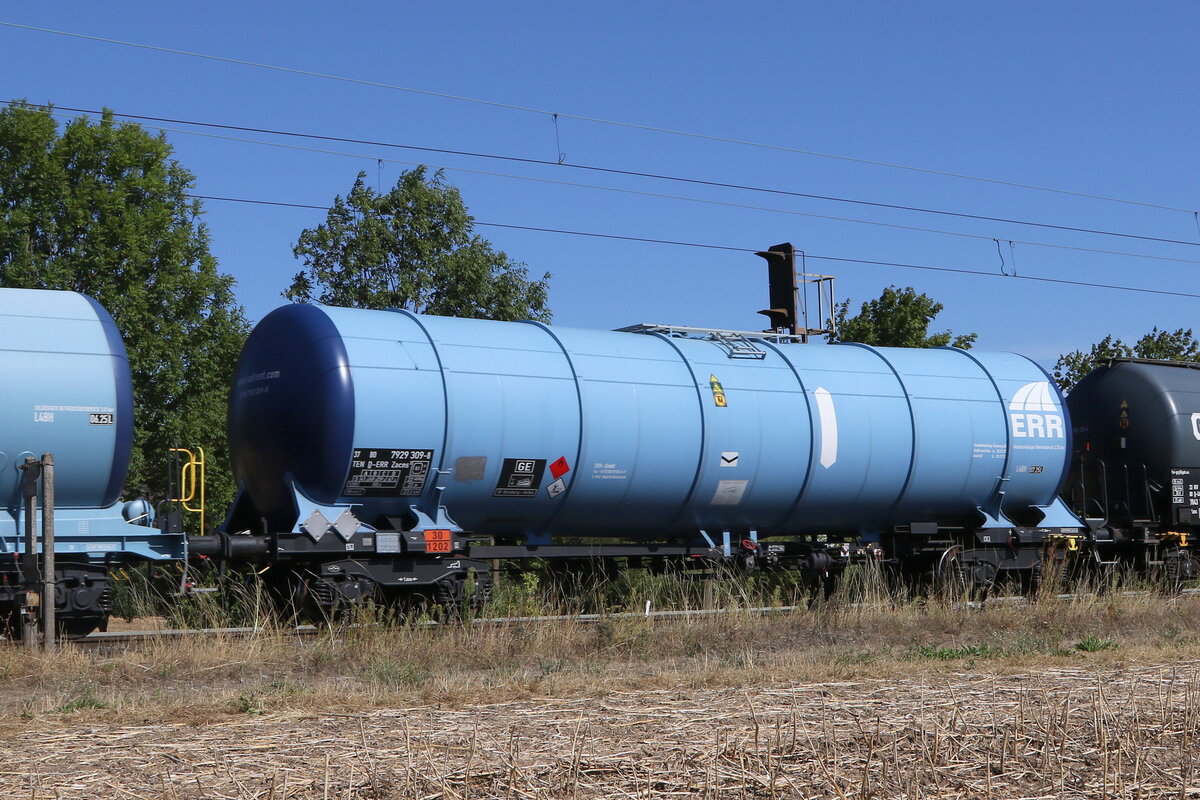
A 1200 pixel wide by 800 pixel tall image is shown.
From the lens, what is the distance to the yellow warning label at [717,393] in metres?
15.5

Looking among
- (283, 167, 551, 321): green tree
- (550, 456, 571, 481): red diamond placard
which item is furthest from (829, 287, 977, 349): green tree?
(550, 456, 571, 481): red diamond placard

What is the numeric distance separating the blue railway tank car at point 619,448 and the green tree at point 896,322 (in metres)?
15.8

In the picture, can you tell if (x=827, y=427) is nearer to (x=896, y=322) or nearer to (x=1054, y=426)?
(x=1054, y=426)

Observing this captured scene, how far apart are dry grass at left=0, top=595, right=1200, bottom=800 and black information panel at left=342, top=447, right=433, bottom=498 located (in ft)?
6.07

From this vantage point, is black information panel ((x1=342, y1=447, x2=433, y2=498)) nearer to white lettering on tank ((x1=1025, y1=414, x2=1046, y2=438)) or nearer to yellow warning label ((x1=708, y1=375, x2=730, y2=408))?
yellow warning label ((x1=708, y1=375, x2=730, y2=408))

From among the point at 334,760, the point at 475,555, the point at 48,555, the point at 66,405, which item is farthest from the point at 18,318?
the point at 334,760

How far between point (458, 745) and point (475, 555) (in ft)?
27.3

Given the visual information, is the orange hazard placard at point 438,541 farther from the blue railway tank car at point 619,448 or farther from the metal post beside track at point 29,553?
the metal post beside track at point 29,553

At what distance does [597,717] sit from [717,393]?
348 inches

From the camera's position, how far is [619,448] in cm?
1474

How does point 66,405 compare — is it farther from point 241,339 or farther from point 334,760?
point 241,339

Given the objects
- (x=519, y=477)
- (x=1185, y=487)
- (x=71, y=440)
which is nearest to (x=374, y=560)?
(x=519, y=477)

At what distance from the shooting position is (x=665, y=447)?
15.1 m

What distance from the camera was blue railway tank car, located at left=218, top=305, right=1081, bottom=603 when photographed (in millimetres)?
13531
